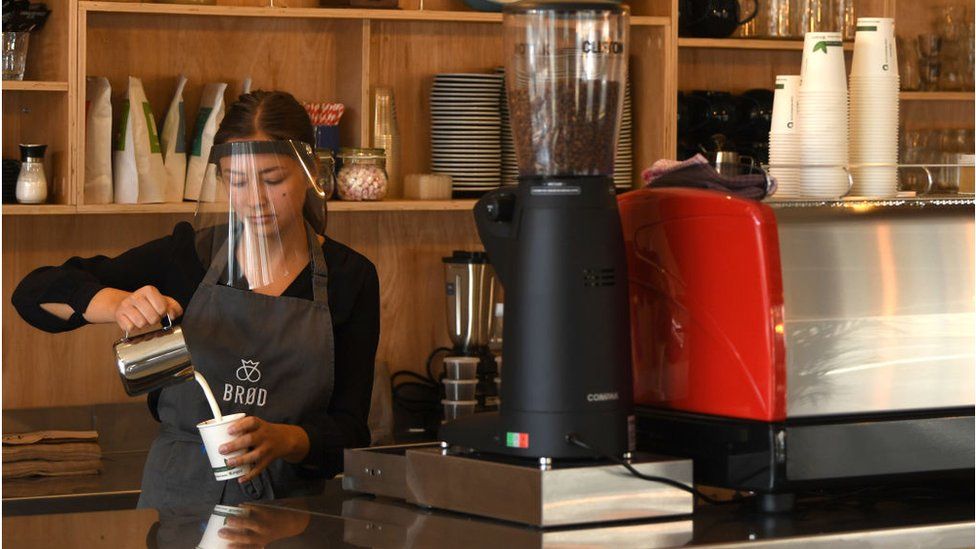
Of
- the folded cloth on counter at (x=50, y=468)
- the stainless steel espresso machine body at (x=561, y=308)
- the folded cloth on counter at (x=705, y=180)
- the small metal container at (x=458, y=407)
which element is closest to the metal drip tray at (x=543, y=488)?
the stainless steel espresso machine body at (x=561, y=308)

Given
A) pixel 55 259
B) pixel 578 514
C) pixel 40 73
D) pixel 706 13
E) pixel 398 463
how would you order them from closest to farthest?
pixel 578 514
pixel 398 463
pixel 40 73
pixel 55 259
pixel 706 13

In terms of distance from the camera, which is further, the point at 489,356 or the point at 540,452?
the point at 489,356

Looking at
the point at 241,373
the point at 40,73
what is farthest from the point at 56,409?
the point at 241,373

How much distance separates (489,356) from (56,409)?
1035mm

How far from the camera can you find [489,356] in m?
3.41

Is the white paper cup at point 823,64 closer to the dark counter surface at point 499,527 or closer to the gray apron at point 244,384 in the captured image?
the dark counter surface at point 499,527

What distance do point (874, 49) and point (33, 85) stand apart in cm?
186

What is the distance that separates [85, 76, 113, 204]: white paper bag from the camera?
2.99 m

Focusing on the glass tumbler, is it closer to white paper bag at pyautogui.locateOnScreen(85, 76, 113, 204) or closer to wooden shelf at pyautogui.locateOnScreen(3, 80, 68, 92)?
wooden shelf at pyautogui.locateOnScreen(3, 80, 68, 92)

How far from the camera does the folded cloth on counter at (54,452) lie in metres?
2.89

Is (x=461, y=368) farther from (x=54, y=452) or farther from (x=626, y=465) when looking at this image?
(x=626, y=465)

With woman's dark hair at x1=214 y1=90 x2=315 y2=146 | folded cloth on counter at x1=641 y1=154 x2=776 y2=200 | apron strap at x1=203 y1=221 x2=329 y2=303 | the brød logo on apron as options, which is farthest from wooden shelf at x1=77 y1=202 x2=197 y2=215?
folded cloth on counter at x1=641 y1=154 x2=776 y2=200

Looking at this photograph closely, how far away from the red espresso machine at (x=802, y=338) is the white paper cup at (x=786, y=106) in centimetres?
22

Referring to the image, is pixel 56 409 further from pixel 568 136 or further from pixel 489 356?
Answer: pixel 568 136
